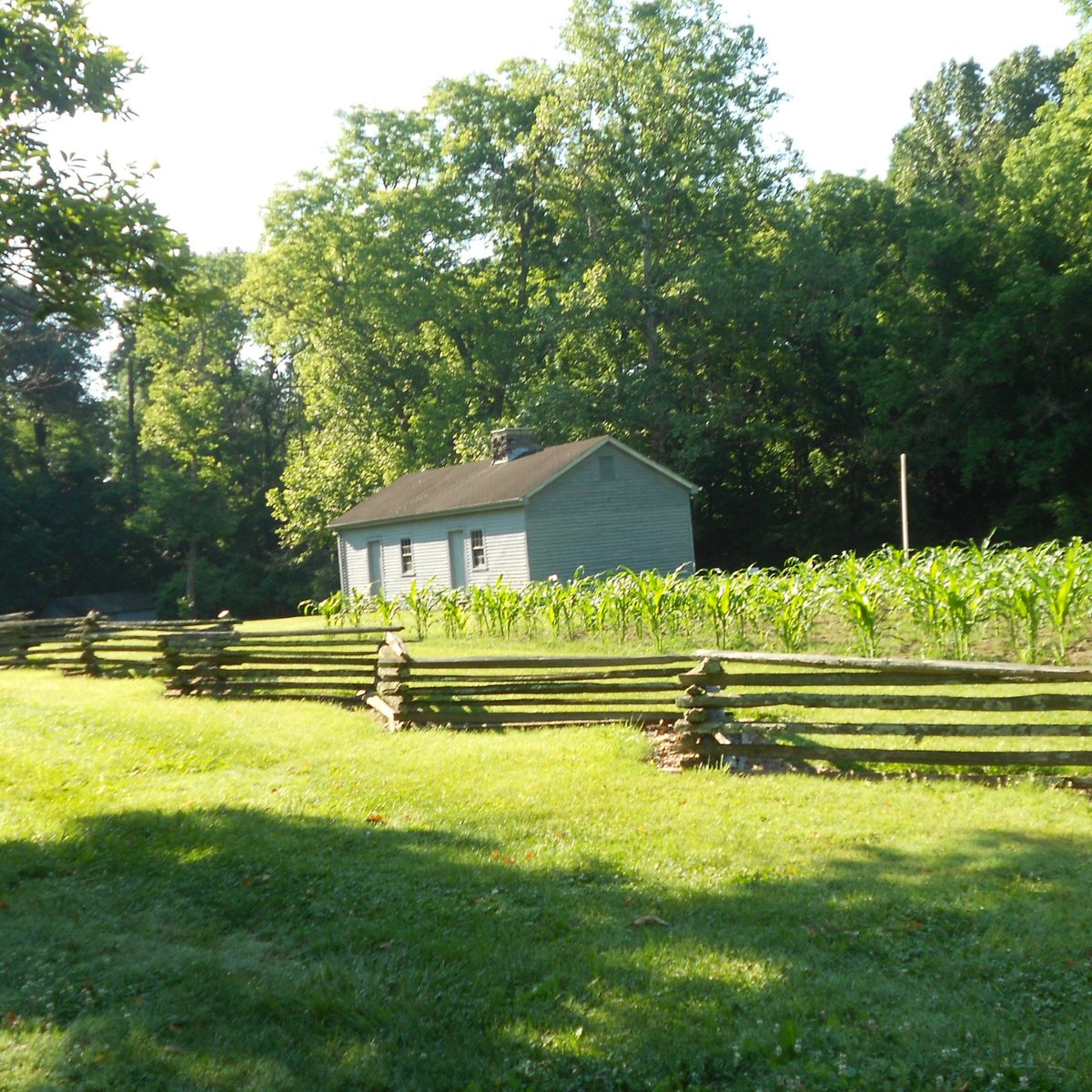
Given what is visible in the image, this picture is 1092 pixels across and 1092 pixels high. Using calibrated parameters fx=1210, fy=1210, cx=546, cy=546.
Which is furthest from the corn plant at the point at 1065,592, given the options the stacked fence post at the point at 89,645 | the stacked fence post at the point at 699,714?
the stacked fence post at the point at 89,645

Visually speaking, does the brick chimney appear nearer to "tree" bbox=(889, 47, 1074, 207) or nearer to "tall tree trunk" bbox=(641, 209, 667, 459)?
"tall tree trunk" bbox=(641, 209, 667, 459)

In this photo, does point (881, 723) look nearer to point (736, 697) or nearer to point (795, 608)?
point (736, 697)

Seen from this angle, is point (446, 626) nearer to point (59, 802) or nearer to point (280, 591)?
point (59, 802)

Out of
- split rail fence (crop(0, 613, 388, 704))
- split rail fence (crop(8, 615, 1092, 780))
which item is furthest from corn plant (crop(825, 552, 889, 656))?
split rail fence (crop(0, 613, 388, 704))

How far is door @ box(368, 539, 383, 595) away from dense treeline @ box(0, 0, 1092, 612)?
22.7ft

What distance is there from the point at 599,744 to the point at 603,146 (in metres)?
34.8

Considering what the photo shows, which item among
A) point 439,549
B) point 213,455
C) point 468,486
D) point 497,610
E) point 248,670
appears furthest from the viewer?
point 213,455

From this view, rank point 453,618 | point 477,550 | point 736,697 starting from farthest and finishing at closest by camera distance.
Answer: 1. point 477,550
2. point 453,618
3. point 736,697

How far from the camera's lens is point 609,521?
3416 centimetres

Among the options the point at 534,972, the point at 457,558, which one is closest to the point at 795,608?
the point at 534,972

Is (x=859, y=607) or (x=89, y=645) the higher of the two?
(x=89, y=645)

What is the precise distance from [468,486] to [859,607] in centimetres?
2169

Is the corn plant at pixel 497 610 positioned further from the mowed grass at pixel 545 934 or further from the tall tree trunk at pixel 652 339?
the tall tree trunk at pixel 652 339

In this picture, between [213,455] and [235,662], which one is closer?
[235,662]
